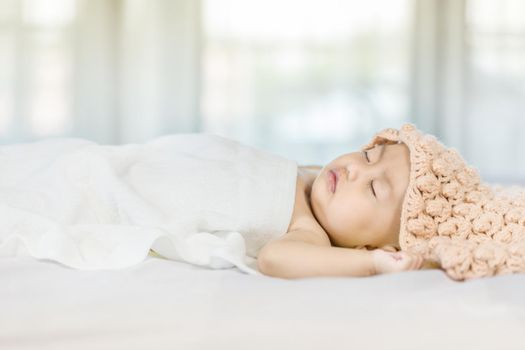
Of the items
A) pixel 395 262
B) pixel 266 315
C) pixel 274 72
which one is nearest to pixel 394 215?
pixel 395 262

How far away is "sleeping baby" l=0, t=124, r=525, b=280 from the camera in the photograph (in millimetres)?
1376

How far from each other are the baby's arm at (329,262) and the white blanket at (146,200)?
0.09 metres

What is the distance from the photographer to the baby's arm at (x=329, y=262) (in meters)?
1.26

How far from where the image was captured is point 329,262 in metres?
1.27

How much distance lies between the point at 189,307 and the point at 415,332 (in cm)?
A: 31

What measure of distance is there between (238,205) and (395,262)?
0.43 metres

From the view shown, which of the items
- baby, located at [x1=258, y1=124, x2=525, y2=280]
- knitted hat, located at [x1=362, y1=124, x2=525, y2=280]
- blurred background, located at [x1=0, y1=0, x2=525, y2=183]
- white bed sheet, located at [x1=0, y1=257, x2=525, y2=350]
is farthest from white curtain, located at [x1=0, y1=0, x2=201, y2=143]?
white bed sheet, located at [x1=0, y1=257, x2=525, y2=350]

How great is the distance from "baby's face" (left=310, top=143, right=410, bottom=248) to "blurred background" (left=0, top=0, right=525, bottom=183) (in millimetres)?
3229

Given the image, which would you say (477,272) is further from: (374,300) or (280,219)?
(280,219)

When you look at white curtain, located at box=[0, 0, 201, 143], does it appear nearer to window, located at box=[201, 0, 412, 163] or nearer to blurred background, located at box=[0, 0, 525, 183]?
blurred background, located at box=[0, 0, 525, 183]

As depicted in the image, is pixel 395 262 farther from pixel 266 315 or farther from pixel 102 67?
pixel 102 67

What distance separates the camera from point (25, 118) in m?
4.70

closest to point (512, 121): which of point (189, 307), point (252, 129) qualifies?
point (252, 129)

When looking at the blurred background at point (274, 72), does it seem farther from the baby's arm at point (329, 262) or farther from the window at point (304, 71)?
the baby's arm at point (329, 262)
